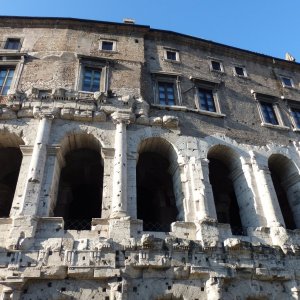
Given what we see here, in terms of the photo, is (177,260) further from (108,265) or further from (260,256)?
(260,256)

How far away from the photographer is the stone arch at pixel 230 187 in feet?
31.8

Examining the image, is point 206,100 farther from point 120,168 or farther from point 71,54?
point 71,54

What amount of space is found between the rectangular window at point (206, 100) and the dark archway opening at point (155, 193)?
8.41 feet

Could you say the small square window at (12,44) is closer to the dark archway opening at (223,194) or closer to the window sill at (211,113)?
the window sill at (211,113)

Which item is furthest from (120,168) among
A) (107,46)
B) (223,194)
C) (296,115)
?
(296,115)

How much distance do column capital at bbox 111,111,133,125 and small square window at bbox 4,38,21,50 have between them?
18.1 feet

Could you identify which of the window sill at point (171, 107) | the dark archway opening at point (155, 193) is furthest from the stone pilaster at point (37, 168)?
the window sill at point (171, 107)

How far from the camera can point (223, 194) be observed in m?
12.6

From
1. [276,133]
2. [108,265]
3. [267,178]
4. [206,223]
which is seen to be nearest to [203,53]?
[276,133]

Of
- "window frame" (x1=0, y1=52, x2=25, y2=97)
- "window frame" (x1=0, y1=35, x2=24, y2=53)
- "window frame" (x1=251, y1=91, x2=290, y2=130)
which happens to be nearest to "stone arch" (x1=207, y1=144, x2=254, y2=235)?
"window frame" (x1=251, y1=91, x2=290, y2=130)

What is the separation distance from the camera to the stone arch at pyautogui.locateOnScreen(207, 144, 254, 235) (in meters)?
9.70

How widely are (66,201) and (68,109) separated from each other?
330cm

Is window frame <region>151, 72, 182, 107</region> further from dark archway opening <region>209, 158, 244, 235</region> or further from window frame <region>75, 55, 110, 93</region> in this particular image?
dark archway opening <region>209, 158, 244, 235</region>

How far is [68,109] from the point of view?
32.7ft
